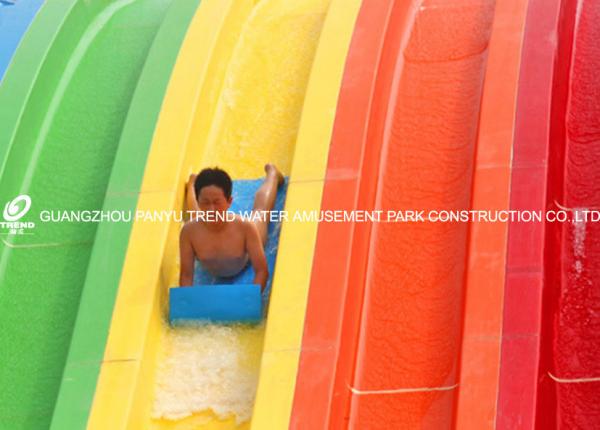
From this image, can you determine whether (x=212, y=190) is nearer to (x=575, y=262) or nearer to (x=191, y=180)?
(x=191, y=180)

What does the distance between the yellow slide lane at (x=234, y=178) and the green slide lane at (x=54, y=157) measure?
0.31 m

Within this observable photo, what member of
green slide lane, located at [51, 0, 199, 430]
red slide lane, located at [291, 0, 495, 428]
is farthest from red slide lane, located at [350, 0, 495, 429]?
green slide lane, located at [51, 0, 199, 430]

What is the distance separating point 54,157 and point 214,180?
110 centimetres

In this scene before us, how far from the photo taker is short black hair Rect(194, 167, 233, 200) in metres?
4.96

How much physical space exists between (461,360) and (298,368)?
59cm

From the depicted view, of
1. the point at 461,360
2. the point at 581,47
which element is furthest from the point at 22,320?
the point at 581,47

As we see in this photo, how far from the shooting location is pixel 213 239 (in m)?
4.97

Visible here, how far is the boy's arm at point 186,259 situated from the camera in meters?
4.94

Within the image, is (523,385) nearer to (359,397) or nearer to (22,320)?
(359,397)

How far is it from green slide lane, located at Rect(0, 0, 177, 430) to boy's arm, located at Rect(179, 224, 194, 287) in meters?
0.44

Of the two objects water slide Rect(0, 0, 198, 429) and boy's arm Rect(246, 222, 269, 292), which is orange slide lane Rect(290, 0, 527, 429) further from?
water slide Rect(0, 0, 198, 429)

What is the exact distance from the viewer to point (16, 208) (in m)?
5.42

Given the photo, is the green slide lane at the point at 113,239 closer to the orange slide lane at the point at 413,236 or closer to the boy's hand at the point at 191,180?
the boy's hand at the point at 191,180

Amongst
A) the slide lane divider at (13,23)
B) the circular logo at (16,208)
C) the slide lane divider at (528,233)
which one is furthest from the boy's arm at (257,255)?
the slide lane divider at (13,23)
